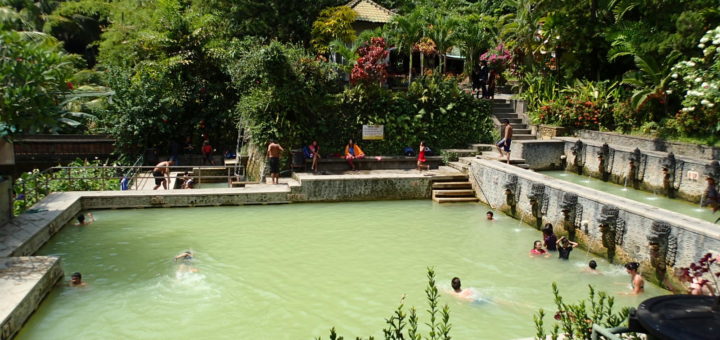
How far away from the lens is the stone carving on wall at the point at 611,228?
11773 millimetres

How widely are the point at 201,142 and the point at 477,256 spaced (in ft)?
49.3

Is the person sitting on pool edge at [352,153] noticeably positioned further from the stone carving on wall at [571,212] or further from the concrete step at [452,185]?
the stone carving on wall at [571,212]

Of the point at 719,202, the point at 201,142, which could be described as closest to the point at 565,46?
the point at 719,202

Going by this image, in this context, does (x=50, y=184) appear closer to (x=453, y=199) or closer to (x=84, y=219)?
(x=84, y=219)

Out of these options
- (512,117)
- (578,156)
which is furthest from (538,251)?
(512,117)

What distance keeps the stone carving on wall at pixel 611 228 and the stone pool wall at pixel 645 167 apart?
5643 millimetres

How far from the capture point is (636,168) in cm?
1778

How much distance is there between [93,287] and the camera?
404 inches

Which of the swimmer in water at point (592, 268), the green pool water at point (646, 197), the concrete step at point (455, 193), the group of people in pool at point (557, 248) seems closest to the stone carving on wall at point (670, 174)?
the green pool water at point (646, 197)

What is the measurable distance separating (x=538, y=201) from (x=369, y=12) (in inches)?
676

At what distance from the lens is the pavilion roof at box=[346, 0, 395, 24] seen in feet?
91.4

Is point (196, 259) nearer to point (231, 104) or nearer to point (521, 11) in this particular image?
point (231, 104)

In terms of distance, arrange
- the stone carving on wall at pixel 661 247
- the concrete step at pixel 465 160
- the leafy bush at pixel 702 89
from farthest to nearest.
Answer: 1. the concrete step at pixel 465 160
2. the leafy bush at pixel 702 89
3. the stone carving on wall at pixel 661 247

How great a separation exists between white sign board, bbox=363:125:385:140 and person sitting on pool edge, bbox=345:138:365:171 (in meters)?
0.78
